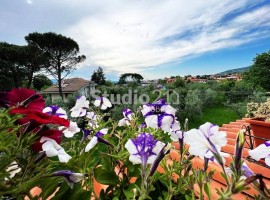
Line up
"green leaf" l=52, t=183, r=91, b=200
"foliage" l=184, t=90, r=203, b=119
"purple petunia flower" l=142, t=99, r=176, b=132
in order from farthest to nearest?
"foliage" l=184, t=90, r=203, b=119 → "purple petunia flower" l=142, t=99, r=176, b=132 → "green leaf" l=52, t=183, r=91, b=200

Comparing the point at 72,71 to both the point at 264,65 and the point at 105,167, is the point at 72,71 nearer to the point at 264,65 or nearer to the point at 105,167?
the point at 264,65

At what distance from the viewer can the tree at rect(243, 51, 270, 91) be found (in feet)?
70.2

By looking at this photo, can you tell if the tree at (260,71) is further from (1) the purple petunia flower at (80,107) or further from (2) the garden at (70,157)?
(2) the garden at (70,157)

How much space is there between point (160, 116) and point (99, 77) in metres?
39.0

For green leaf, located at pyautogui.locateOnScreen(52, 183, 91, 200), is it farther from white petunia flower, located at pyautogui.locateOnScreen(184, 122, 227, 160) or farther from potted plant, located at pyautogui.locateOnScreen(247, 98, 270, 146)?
potted plant, located at pyautogui.locateOnScreen(247, 98, 270, 146)

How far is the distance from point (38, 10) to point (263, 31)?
1334 cm

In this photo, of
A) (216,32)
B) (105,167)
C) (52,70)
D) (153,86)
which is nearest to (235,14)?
(216,32)

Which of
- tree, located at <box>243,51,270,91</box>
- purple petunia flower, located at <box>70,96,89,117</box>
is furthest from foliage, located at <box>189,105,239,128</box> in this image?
purple petunia flower, located at <box>70,96,89,117</box>

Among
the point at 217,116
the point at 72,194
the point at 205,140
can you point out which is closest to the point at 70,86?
the point at 217,116

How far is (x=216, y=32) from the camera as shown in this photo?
49.5 feet

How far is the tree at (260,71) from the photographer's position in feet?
70.2

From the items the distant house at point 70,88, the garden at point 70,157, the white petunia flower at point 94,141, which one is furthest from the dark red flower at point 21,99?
the distant house at point 70,88

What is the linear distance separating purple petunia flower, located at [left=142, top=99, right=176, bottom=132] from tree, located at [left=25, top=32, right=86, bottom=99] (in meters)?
25.8

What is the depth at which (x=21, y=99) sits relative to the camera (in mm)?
631
